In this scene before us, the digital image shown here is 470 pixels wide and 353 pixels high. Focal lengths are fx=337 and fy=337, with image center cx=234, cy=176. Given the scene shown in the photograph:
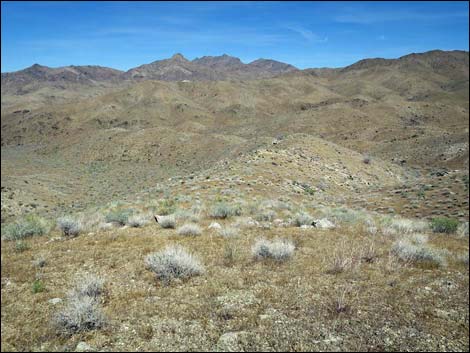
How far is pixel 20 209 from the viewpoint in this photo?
29109mm

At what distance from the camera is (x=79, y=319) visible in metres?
4.67

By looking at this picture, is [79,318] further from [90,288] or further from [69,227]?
[69,227]

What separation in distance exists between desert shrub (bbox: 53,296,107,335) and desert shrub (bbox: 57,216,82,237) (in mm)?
5522

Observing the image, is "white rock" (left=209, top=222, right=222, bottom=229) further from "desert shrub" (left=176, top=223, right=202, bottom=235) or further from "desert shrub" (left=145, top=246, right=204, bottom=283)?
"desert shrub" (left=145, top=246, right=204, bottom=283)

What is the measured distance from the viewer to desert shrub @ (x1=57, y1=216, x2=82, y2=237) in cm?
991

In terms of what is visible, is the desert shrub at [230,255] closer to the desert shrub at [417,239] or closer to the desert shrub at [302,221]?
the desert shrub at [302,221]

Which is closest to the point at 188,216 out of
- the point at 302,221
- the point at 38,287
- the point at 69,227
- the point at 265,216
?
the point at 265,216

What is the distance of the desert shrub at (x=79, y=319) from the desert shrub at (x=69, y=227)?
552cm

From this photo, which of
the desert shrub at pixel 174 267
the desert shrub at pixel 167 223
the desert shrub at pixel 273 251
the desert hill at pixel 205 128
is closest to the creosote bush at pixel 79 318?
the desert shrub at pixel 174 267

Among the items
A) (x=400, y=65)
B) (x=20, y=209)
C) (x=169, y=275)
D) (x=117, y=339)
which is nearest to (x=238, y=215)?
(x=169, y=275)

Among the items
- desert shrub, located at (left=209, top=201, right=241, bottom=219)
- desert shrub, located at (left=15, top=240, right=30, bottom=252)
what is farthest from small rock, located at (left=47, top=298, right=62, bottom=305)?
desert shrub, located at (left=209, top=201, right=241, bottom=219)

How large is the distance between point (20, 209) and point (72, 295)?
1122 inches

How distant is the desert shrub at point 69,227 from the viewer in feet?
32.5

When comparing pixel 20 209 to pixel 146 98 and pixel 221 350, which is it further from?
pixel 146 98
